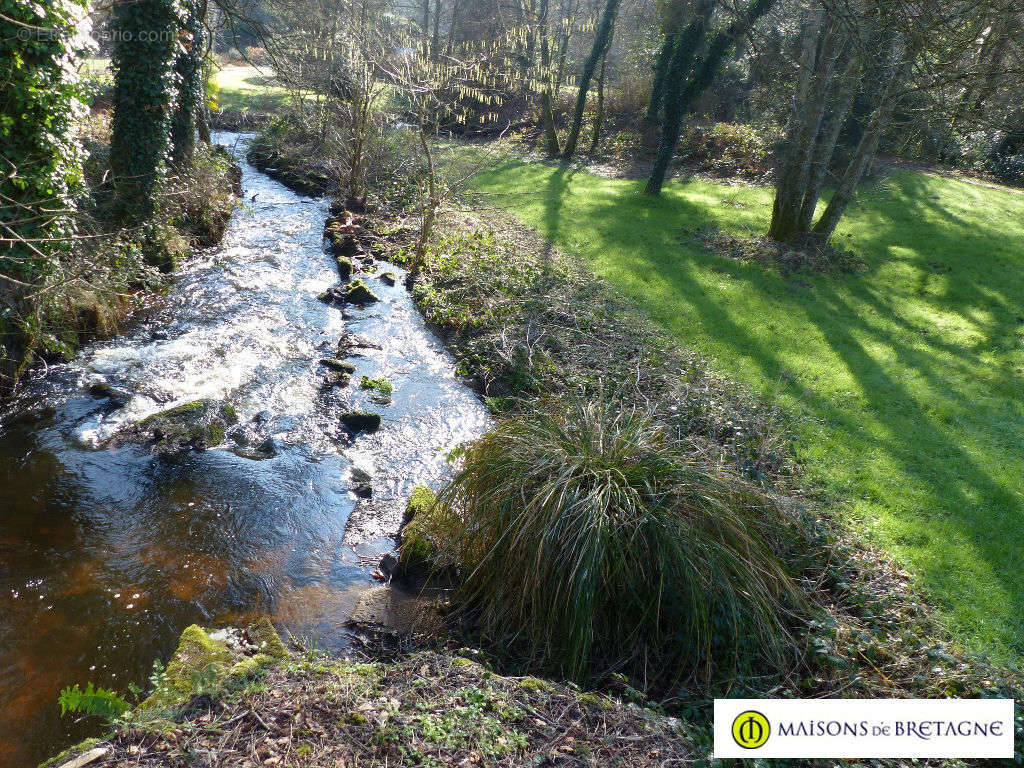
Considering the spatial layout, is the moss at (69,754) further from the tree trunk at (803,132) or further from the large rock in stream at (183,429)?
the tree trunk at (803,132)

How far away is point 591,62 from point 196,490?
21888 mm

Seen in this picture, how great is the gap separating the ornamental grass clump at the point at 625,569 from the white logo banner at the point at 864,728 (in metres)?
0.39

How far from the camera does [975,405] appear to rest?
837cm

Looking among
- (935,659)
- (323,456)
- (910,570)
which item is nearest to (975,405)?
(910,570)

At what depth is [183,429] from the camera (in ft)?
24.5

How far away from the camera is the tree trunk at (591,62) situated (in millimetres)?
21087

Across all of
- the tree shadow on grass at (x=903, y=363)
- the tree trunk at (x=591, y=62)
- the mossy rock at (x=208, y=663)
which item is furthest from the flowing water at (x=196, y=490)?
the tree trunk at (x=591, y=62)

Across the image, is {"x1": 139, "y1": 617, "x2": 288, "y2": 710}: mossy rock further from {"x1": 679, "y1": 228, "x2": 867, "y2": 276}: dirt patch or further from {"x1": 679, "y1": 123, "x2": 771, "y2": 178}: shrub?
{"x1": 679, "y1": 123, "x2": 771, "y2": 178}: shrub

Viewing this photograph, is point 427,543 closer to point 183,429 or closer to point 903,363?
point 183,429

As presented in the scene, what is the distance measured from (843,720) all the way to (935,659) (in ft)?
4.11

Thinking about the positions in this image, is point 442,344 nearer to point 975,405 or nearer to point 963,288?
point 975,405

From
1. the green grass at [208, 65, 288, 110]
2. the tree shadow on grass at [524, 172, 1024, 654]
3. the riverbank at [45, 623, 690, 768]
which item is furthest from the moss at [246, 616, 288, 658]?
the green grass at [208, 65, 288, 110]

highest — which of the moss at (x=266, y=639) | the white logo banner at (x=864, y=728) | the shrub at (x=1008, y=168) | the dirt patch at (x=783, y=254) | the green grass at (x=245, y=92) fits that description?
the shrub at (x=1008, y=168)

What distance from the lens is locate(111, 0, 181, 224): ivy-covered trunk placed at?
404 inches
